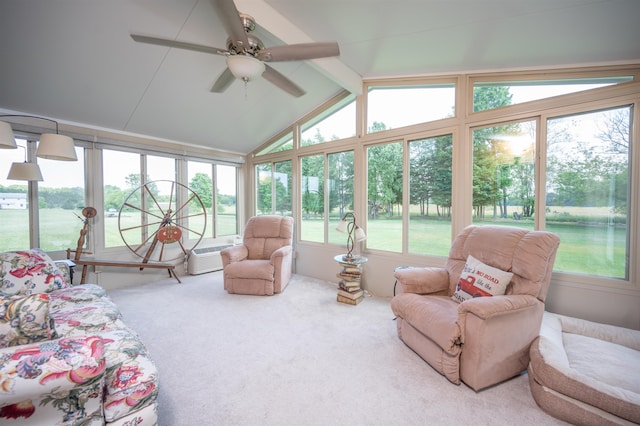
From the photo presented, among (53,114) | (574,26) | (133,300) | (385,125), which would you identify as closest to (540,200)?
A: (574,26)

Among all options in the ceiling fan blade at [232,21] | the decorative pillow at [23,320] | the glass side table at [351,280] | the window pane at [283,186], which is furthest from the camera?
the window pane at [283,186]

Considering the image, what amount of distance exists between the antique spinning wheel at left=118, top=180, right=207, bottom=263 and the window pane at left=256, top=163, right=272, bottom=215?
1.21 meters

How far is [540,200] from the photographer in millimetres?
2645

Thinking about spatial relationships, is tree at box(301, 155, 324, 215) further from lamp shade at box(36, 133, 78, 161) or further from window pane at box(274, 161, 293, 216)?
lamp shade at box(36, 133, 78, 161)

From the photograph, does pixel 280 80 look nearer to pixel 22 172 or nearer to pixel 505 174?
pixel 505 174

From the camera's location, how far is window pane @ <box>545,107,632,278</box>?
2334 mm

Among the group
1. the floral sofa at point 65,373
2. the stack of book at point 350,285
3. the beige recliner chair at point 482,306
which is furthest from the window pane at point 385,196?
the floral sofa at point 65,373

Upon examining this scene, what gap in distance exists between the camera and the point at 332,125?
14.5 ft

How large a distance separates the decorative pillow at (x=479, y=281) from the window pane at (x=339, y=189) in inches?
82.0

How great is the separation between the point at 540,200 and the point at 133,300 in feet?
16.4

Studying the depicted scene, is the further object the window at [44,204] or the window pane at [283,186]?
the window pane at [283,186]

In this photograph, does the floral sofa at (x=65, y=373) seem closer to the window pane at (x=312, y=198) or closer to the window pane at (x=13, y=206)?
the window pane at (x=13, y=206)

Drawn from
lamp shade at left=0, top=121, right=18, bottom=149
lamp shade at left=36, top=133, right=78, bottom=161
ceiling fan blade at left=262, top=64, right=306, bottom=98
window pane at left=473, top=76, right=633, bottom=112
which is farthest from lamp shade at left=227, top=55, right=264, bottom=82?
window pane at left=473, top=76, right=633, bottom=112

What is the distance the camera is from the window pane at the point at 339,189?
13.7ft
